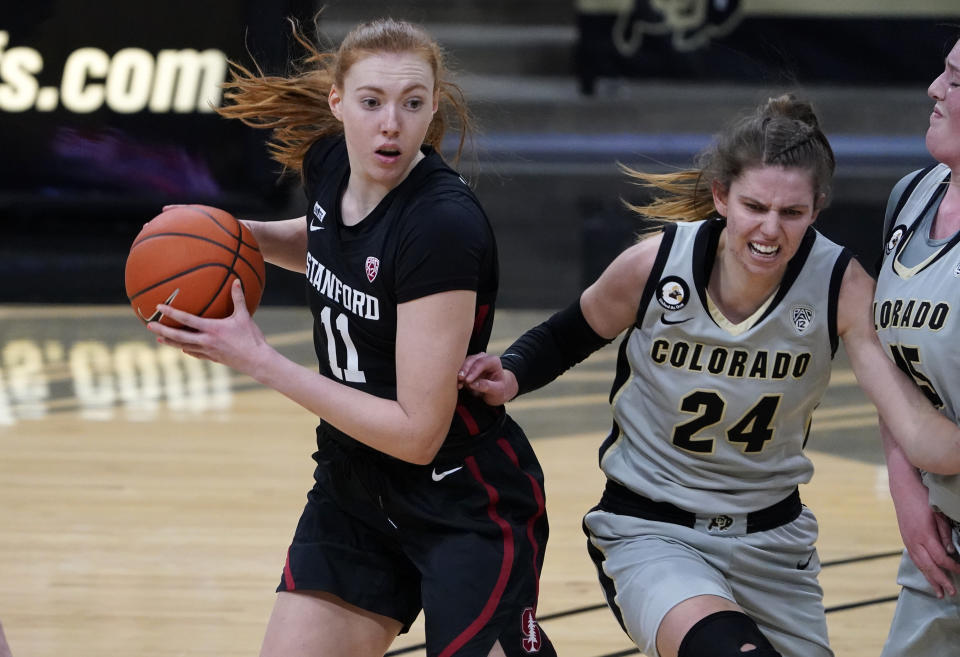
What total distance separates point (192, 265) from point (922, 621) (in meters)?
1.63

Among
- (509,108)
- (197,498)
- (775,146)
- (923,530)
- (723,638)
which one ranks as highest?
(775,146)

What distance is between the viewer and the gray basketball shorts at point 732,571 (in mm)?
2561

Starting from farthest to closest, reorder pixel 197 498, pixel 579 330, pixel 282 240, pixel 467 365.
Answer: pixel 197 498
pixel 282 240
pixel 579 330
pixel 467 365

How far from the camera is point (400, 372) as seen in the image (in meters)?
2.36

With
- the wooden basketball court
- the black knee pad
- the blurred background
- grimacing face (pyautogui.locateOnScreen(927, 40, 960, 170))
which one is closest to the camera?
the black knee pad

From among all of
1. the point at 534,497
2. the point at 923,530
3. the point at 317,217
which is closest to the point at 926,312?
the point at 923,530

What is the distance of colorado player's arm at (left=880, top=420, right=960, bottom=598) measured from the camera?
99.1 inches

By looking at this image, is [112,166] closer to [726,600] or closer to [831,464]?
[831,464]

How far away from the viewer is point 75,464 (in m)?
5.00

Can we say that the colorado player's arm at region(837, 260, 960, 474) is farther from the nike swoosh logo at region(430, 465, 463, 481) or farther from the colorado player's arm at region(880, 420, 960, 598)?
the nike swoosh logo at region(430, 465, 463, 481)

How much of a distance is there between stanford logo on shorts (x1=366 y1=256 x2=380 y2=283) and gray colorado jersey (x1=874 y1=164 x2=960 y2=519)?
97 centimetres

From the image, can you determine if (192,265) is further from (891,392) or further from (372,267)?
(891,392)

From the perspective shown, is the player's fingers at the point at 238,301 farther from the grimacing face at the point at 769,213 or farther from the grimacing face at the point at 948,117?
the grimacing face at the point at 948,117

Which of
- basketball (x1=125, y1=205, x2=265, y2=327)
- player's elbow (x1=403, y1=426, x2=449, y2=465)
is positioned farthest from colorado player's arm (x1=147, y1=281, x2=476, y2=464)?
basketball (x1=125, y1=205, x2=265, y2=327)
